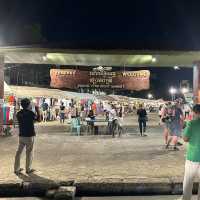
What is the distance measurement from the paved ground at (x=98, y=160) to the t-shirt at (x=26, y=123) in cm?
95

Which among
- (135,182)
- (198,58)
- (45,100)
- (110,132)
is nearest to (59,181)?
(135,182)

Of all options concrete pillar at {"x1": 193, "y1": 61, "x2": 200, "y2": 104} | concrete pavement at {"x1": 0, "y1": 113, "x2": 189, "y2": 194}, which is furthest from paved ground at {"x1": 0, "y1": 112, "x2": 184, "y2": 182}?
concrete pillar at {"x1": 193, "y1": 61, "x2": 200, "y2": 104}

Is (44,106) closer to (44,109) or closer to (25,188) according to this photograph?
(44,109)

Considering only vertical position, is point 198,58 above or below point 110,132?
above

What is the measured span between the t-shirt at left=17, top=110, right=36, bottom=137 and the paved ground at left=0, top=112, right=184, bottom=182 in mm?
949

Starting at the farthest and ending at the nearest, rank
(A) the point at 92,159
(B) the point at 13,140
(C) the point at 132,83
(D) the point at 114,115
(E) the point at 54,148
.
Result: (D) the point at 114,115 → (C) the point at 132,83 → (B) the point at 13,140 → (E) the point at 54,148 → (A) the point at 92,159

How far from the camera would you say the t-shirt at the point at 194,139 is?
6.92 m

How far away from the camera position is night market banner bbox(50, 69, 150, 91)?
17.7 meters

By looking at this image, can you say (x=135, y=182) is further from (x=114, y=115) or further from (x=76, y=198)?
(x=114, y=115)

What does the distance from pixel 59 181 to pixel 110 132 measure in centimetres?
1101

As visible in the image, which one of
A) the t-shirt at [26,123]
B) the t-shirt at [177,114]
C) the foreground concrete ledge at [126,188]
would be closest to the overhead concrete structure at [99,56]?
the t-shirt at [177,114]

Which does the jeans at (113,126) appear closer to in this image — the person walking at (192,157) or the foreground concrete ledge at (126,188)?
the foreground concrete ledge at (126,188)

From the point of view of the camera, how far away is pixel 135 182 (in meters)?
8.59

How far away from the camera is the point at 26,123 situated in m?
9.59
